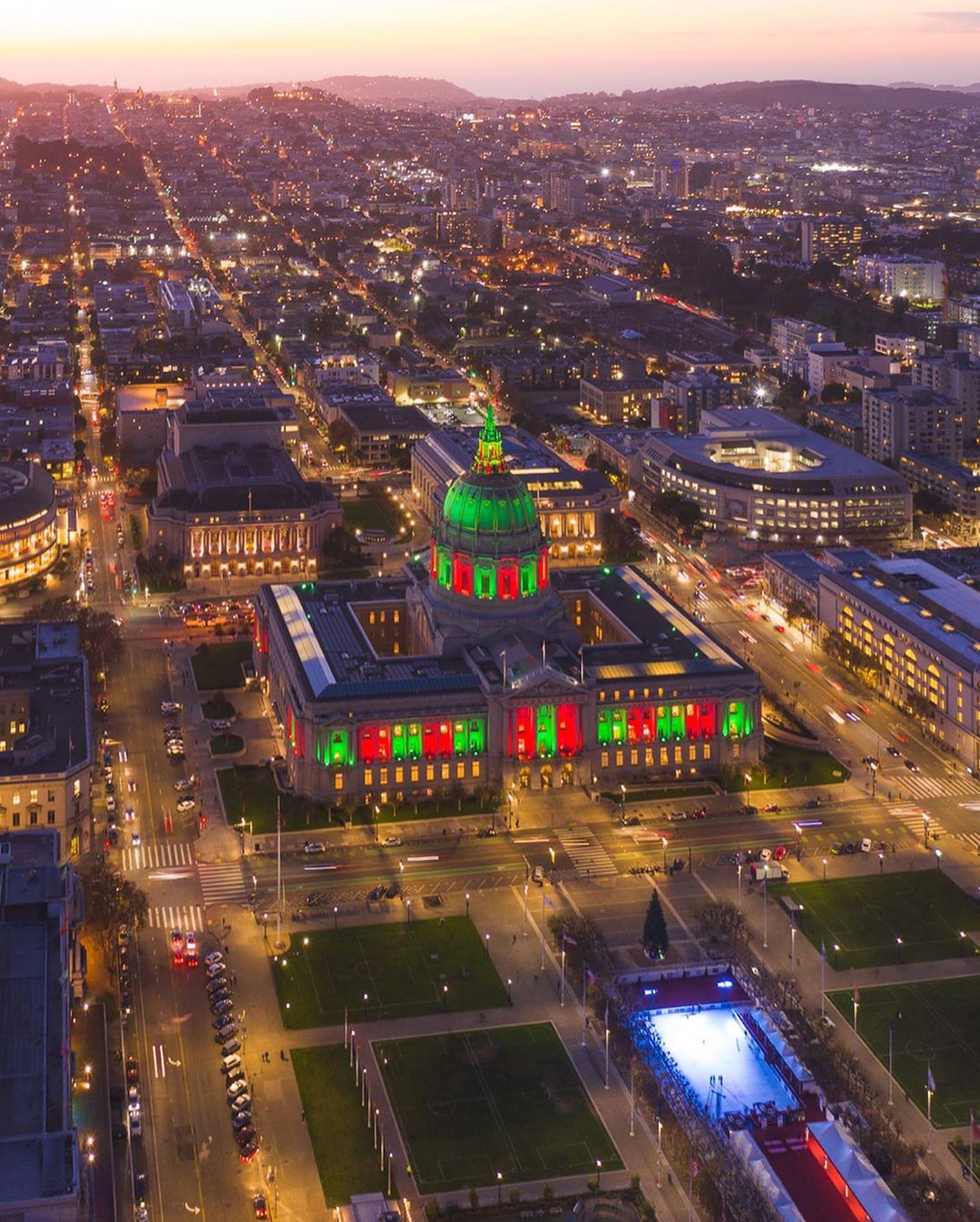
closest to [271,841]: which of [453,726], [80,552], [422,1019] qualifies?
[453,726]

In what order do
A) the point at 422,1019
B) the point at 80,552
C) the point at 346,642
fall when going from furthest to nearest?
the point at 80,552
the point at 346,642
the point at 422,1019

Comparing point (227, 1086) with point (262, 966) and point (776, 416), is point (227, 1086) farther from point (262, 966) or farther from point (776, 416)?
point (776, 416)

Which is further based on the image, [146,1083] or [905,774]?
[905,774]

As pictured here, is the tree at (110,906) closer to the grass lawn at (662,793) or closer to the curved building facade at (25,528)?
the grass lawn at (662,793)

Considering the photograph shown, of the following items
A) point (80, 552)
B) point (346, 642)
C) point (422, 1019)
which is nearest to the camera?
point (422, 1019)

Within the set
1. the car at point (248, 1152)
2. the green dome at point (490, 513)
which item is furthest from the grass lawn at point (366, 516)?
the car at point (248, 1152)

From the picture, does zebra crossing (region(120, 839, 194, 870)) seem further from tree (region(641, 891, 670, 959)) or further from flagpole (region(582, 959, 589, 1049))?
tree (region(641, 891, 670, 959))
